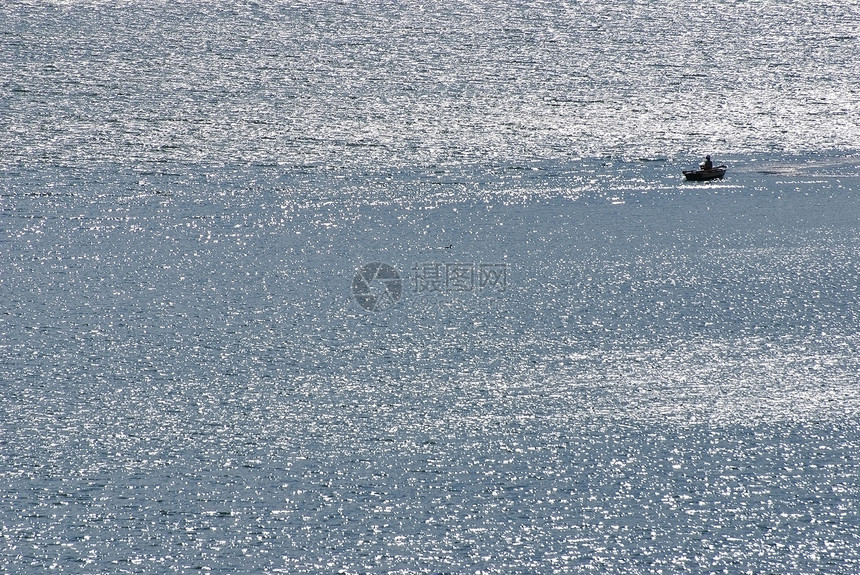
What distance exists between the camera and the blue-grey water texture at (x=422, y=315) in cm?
2077

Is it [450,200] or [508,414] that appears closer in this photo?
[508,414]

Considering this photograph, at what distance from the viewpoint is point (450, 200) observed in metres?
45.6

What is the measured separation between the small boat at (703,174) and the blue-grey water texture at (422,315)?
517 mm

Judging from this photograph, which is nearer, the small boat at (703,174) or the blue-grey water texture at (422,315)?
the blue-grey water texture at (422,315)

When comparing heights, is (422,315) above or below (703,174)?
below

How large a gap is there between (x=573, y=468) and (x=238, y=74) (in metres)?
50.8

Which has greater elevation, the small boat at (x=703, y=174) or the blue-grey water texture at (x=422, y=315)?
the small boat at (x=703, y=174)

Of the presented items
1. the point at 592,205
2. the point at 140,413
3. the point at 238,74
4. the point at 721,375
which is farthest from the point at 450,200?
the point at 238,74

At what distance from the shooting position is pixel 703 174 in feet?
157

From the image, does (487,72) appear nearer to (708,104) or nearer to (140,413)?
(708,104)

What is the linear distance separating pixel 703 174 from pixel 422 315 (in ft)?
67.9

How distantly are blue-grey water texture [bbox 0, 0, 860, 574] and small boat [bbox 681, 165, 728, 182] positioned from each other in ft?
1.70

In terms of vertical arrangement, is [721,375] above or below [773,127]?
below

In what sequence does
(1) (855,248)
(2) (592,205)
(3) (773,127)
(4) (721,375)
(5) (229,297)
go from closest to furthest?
(4) (721,375), (5) (229,297), (1) (855,248), (2) (592,205), (3) (773,127)
